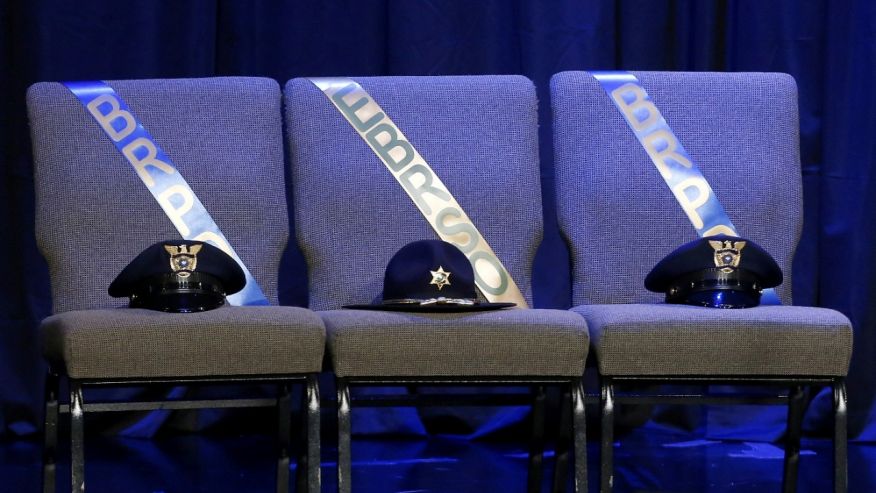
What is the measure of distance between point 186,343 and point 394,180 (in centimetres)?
72

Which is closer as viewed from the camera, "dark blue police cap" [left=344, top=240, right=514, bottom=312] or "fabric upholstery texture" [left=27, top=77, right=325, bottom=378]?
"dark blue police cap" [left=344, top=240, right=514, bottom=312]

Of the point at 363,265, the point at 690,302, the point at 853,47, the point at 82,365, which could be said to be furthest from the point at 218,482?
the point at 853,47

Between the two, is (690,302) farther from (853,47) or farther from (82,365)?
(853,47)

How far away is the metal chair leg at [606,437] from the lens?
213 centimetres

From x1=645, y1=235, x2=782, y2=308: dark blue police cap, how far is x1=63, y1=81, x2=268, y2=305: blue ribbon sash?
2.83 feet

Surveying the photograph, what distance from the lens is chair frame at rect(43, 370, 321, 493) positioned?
6.61ft

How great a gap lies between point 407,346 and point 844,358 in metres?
0.77

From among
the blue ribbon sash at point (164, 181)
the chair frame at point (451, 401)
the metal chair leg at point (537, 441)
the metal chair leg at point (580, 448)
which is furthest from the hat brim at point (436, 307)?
the blue ribbon sash at point (164, 181)

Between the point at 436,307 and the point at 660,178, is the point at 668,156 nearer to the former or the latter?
the point at 660,178

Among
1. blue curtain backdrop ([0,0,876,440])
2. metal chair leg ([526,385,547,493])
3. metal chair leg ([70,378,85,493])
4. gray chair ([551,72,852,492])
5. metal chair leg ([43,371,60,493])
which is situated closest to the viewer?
metal chair leg ([70,378,85,493])

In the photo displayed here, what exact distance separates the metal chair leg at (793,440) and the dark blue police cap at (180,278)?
1.10 meters

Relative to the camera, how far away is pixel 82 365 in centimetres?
201

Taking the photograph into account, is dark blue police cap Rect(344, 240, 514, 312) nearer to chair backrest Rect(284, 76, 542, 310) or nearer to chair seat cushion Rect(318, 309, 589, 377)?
chair seat cushion Rect(318, 309, 589, 377)

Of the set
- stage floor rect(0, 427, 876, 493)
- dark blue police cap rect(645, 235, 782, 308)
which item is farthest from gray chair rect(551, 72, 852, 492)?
stage floor rect(0, 427, 876, 493)
